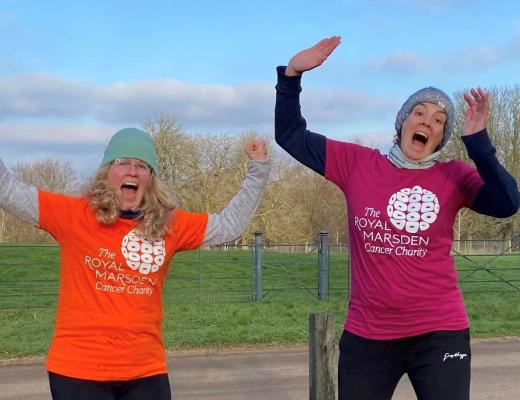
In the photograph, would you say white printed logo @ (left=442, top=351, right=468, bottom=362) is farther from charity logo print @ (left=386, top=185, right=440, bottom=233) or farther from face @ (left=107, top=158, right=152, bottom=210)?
face @ (left=107, top=158, right=152, bottom=210)

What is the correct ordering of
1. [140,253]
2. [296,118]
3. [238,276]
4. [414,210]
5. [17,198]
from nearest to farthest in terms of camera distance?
[17,198], [140,253], [414,210], [296,118], [238,276]

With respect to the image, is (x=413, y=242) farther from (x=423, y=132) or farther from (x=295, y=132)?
(x=295, y=132)

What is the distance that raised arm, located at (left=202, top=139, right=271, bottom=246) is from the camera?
3.28 meters

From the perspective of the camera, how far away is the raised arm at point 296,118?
3244 mm

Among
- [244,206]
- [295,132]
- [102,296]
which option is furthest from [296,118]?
[102,296]

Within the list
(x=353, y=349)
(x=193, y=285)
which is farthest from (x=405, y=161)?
(x=193, y=285)

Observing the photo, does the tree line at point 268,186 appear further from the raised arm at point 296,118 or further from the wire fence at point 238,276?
the raised arm at point 296,118

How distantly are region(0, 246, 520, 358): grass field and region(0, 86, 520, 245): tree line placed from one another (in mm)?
14536

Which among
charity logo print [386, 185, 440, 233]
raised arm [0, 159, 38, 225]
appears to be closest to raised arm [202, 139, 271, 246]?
charity logo print [386, 185, 440, 233]

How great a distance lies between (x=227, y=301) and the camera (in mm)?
13766

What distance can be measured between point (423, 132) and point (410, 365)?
3.66 feet

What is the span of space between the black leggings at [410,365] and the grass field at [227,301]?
600cm

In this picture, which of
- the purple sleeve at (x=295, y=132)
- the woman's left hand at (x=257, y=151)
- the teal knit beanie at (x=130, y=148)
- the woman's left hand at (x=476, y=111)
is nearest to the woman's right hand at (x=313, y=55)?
the purple sleeve at (x=295, y=132)

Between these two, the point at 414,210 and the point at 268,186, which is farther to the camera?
the point at 268,186
